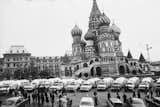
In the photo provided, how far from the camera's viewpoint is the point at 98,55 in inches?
3000

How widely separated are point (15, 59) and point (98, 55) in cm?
4098

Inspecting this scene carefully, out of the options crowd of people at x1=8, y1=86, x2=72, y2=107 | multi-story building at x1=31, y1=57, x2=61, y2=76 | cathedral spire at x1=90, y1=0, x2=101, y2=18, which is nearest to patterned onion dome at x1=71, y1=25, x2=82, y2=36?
cathedral spire at x1=90, y1=0, x2=101, y2=18

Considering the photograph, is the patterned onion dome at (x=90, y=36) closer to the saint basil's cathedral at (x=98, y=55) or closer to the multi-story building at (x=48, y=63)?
the saint basil's cathedral at (x=98, y=55)

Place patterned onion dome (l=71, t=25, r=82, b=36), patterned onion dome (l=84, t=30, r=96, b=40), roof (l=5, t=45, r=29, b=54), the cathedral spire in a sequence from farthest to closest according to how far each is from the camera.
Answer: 1. roof (l=5, t=45, r=29, b=54)
2. the cathedral spire
3. patterned onion dome (l=71, t=25, r=82, b=36)
4. patterned onion dome (l=84, t=30, r=96, b=40)

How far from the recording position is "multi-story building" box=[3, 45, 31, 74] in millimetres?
87188

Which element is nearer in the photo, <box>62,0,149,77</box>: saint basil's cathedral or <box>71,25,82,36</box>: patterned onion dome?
<box>62,0,149,77</box>: saint basil's cathedral

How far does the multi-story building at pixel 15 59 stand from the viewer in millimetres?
87188

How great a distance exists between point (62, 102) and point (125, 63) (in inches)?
2125

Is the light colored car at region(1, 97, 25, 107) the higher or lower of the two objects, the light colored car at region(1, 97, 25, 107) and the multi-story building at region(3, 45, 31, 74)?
the lower

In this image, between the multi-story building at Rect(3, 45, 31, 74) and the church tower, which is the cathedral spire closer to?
the church tower

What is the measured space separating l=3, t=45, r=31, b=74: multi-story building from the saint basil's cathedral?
23.7m

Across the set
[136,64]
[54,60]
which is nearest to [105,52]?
[136,64]

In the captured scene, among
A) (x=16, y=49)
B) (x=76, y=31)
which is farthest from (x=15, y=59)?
(x=76, y=31)

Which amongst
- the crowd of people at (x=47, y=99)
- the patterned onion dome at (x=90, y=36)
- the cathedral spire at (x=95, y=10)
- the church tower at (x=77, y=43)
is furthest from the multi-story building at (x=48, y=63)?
the crowd of people at (x=47, y=99)
